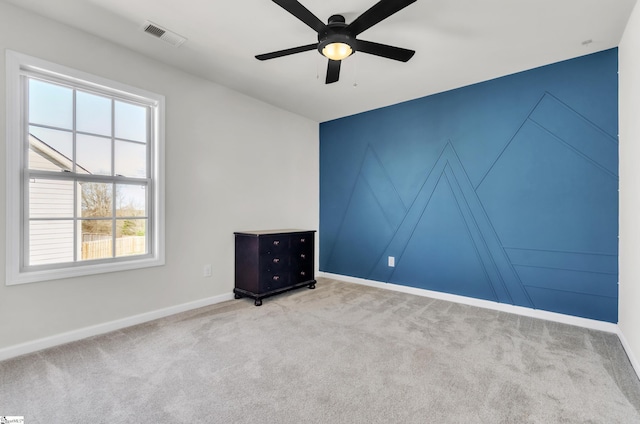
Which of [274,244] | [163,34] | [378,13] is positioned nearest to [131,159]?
[163,34]

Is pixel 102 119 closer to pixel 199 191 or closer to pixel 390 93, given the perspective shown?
pixel 199 191

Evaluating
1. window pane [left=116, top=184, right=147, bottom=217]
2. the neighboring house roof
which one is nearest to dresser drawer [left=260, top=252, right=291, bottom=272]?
window pane [left=116, top=184, right=147, bottom=217]

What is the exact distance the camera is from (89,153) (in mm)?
2443

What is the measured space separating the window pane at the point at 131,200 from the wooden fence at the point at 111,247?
234mm

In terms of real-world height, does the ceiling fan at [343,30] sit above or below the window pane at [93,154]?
above

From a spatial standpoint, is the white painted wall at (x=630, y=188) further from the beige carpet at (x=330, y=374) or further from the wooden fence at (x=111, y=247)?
the wooden fence at (x=111, y=247)

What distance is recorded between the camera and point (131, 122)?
2707 mm

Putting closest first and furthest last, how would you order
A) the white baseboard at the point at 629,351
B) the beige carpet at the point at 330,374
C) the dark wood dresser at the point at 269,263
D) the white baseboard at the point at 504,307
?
the beige carpet at the point at 330,374
the white baseboard at the point at 629,351
the white baseboard at the point at 504,307
the dark wood dresser at the point at 269,263

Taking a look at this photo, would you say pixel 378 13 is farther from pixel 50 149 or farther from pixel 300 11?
pixel 50 149

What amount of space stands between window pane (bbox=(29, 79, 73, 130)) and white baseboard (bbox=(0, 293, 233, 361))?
1616mm

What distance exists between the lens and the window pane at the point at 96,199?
2422 mm

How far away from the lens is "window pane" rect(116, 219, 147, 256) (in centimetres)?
263

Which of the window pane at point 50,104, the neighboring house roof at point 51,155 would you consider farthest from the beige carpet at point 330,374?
the window pane at point 50,104

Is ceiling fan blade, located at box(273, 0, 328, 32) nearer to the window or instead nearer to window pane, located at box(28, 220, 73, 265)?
the window
